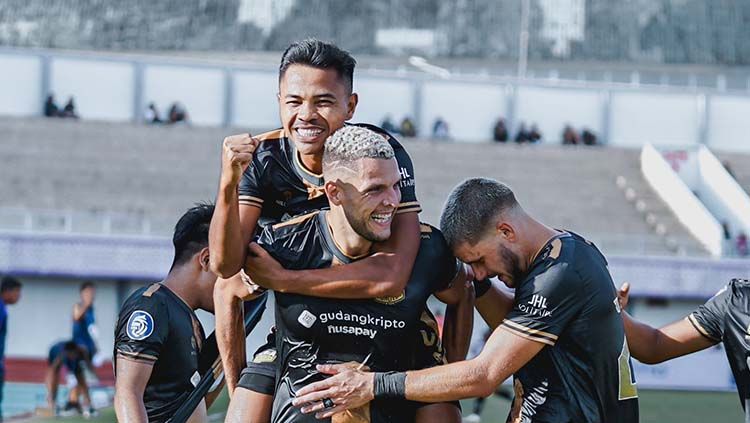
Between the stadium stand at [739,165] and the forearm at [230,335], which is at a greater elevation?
the forearm at [230,335]

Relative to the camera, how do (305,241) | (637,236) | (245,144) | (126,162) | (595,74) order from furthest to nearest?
(595,74), (126,162), (637,236), (305,241), (245,144)

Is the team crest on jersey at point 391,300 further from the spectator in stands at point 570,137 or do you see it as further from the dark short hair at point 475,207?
the spectator in stands at point 570,137

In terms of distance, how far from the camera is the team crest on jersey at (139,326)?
615 cm

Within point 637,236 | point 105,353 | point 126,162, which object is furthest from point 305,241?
point 126,162

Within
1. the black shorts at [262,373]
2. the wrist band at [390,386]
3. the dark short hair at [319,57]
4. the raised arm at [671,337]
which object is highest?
the dark short hair at [319,57]

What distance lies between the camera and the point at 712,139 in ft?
130

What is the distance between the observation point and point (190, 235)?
658 cm

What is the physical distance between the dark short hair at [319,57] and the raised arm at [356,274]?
75cm

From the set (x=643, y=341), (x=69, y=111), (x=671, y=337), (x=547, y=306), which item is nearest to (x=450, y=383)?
(x=547, y=306)

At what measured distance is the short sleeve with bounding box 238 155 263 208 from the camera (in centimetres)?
574

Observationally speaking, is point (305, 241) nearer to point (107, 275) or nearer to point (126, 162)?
point (107, 275)

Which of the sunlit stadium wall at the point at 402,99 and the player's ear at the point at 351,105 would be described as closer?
the player's ear at the point at 351,105

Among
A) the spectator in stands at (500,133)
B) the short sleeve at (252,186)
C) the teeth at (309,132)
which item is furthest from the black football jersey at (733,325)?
the spectator in stands at (500,133)

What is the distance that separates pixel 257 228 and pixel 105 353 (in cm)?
2111
